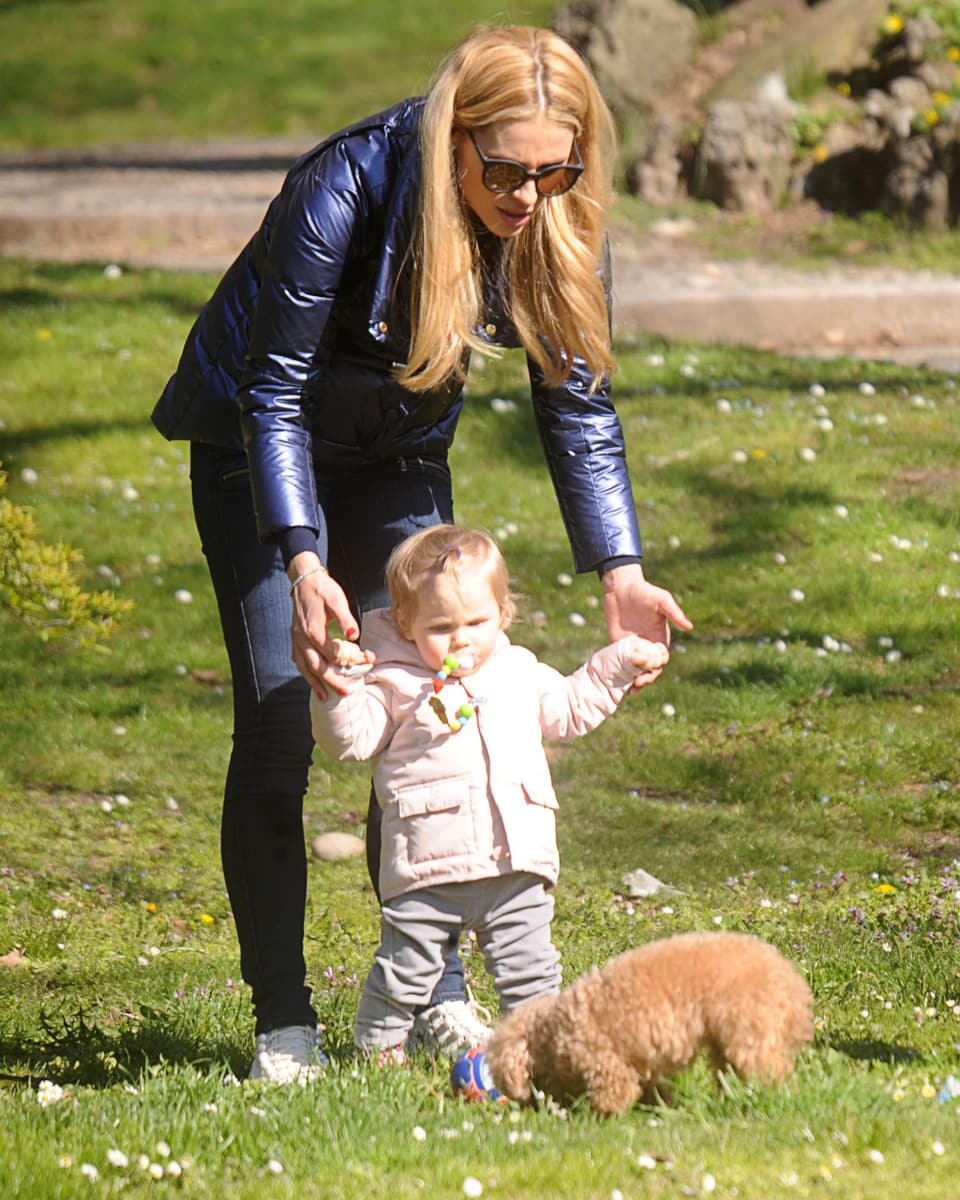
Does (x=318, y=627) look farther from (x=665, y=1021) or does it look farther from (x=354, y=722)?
(x=665, y=1021)

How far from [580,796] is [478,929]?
2.73 meters

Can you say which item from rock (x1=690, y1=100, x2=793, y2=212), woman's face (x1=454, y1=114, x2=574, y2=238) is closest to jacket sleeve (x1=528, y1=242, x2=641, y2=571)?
woman's face (x1=454, y1=114, x2=574, y2=238)

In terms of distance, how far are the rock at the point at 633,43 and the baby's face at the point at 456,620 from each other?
1203 cm

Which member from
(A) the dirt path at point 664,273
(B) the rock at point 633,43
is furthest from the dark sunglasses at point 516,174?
(B) the rock at point 633,43

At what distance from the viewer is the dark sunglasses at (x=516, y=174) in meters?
3.19

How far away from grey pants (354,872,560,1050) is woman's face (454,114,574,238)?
4.38 feet

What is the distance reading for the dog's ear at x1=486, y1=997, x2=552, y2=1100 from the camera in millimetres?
3059

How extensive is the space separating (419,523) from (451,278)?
0.64 metres

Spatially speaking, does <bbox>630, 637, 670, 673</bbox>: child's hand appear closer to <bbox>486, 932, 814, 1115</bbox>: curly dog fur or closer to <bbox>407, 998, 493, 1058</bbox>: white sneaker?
<bbox>486, 932, 814, 1115</bbox>: curly dog fur

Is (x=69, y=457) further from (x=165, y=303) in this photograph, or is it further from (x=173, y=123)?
(x=173, y=123)

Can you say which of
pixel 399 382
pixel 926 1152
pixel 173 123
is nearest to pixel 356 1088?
pixel 926 1152

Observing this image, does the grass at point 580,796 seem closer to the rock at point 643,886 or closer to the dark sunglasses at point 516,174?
the rock at point 643,886

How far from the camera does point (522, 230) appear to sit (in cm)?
340

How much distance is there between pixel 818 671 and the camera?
22.4ft
